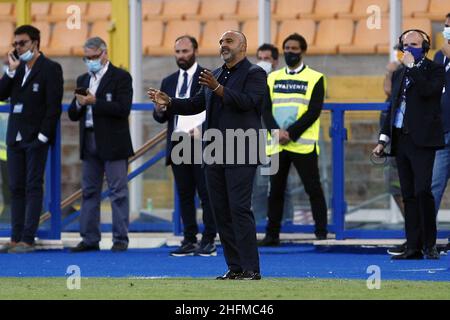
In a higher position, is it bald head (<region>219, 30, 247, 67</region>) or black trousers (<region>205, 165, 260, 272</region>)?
bald head (<region>219, 30, 247, 67</region>)

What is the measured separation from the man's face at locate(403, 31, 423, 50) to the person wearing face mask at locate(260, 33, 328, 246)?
6.70ft

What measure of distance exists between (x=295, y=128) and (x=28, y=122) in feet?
9.18

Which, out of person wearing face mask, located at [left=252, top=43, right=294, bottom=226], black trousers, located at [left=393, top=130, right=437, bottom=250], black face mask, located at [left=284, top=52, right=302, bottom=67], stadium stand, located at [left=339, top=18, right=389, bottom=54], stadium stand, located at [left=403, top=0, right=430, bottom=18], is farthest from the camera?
stadium stand, located at [left=339, top=18, right=389, bottom=54]

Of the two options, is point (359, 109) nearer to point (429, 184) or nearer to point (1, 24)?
point (429, 184)

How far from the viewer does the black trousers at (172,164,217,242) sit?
13617mm

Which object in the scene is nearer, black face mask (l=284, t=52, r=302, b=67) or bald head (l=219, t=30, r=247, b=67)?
bald head (l=219, t=30, r=247, b=67)

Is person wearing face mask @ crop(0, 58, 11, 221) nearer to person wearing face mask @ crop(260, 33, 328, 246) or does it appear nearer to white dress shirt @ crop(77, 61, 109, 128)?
white dress shirt @ crop(77, 61, 109, 128)

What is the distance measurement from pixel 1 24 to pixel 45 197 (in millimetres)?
4095

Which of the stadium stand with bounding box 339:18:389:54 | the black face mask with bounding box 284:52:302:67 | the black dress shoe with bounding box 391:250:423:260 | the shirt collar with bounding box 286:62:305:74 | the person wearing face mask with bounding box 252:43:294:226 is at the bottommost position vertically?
the black dress shoe with bounding box 391:250:423:260

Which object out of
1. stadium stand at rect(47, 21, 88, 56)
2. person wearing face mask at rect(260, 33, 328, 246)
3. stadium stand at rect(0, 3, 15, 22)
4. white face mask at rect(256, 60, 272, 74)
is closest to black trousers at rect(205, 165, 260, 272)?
person wearing face mask at rect(260, 33, 328, 246)

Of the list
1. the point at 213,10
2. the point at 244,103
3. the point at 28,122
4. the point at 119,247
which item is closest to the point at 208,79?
the point at 244,103

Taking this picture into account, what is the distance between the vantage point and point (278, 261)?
42.4 ft

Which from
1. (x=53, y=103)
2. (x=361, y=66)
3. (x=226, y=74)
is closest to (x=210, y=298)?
(x=226, y=74)

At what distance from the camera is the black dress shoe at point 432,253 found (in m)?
12.5
